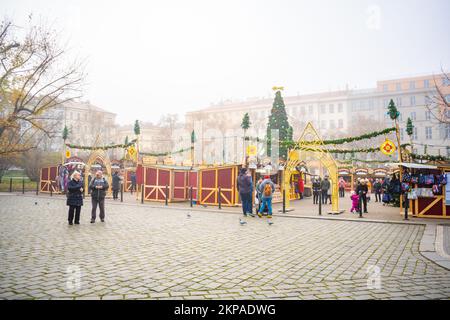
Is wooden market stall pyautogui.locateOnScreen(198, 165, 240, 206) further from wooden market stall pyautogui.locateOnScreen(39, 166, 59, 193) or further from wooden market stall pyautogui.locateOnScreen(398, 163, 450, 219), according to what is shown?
wooden market stall pyautogui.locateOnScreen(39, 166, 59, 193)

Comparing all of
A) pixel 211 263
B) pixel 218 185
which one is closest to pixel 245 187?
pixel 218 185

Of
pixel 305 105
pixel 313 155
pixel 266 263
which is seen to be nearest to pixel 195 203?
pixel 313 155

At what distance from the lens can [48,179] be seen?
26.4 meters

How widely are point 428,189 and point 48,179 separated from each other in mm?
28425

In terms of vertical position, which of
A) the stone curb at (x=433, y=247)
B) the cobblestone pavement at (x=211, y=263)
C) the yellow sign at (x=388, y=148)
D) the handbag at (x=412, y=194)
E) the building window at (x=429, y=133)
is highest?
the building window at (x=429, y=133)

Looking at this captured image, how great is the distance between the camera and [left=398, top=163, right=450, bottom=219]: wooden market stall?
12914mm

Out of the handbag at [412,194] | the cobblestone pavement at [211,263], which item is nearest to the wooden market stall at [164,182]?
A: the cobblestone pavement at [211,263]

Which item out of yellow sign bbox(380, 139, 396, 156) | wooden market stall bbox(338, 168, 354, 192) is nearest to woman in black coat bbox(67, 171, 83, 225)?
yellow sign bbox(380, 139, 396, 156)

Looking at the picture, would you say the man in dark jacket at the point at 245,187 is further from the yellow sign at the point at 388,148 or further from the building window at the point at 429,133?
the building window at the point at 429,133

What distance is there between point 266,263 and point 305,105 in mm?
85562

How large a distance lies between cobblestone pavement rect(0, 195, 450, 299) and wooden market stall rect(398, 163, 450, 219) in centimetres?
410

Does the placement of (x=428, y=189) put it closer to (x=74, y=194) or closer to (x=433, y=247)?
(x=433, y=247)

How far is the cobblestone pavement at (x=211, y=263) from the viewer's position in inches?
165

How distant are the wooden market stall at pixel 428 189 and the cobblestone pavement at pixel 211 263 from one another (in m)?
4.10
